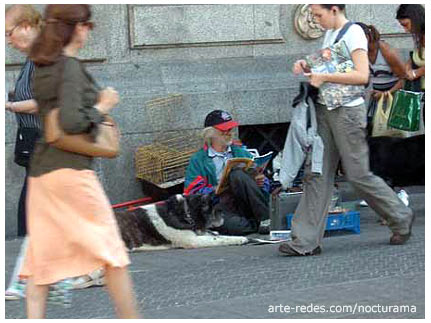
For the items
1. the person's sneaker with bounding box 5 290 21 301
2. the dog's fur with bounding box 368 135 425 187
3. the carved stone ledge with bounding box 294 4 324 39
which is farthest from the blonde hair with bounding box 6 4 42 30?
the dog's fur with bounding box 368 135 425 187

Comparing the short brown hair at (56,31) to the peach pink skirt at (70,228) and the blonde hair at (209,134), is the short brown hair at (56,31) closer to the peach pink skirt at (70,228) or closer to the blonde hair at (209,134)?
the peach pink skirt at (70,228)

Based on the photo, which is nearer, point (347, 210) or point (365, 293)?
point (365, 293)

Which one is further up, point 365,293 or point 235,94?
point 235,94

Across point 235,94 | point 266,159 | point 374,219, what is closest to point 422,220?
point 374,219

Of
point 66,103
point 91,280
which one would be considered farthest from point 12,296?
point 66,103

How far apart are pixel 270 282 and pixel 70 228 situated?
1951 millimetres

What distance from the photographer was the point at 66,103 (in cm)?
483

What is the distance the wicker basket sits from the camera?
908cm

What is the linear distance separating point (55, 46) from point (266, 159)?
4.00 metres

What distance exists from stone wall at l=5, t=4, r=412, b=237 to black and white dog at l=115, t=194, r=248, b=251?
1176mm

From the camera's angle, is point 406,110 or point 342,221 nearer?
point 342,221

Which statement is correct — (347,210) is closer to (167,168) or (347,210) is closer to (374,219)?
(374,219)

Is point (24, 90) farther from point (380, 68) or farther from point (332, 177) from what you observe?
point (380, 68)

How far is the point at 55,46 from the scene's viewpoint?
4.97 meters
